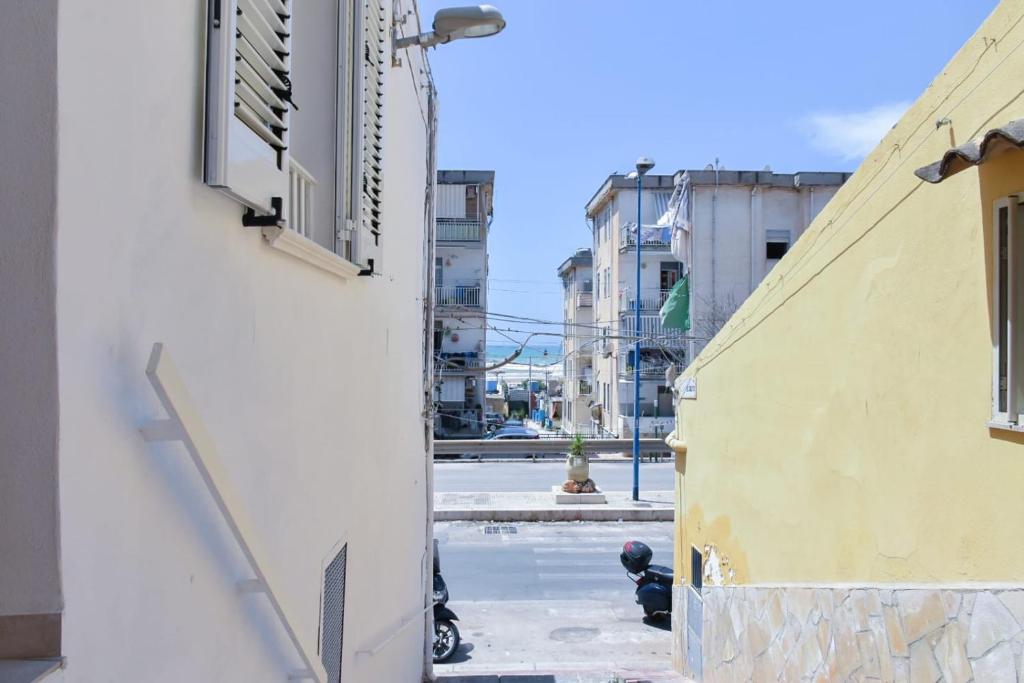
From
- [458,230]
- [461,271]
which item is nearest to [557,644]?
[461,271]

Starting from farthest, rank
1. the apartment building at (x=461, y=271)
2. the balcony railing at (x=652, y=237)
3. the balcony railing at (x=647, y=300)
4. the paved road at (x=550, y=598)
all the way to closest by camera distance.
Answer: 1. the balcony railing at (x=647, y=300)
2. the apartment building at (x=461, y=271)
3. the balcony railing at (x=652, y=237)
4. the paved road at (x=550, y=598)

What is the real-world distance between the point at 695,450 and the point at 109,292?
877cm

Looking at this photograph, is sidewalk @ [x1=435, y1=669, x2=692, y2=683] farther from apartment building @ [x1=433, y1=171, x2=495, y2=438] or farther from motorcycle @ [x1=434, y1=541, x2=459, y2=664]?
apartment building @ [x1=433, y1=171, x2=495, y2=438]

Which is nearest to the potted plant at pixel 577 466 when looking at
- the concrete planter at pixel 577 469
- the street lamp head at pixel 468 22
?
the concrete planter at pixel 577 469

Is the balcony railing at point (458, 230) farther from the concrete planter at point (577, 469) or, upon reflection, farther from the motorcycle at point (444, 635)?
the motorcycle at point (444, 635)

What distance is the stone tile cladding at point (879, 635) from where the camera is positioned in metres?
3.26

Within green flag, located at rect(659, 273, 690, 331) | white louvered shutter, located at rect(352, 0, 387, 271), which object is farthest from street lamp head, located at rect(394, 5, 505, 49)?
green flag, located at rect(659, 273, 690, 331)

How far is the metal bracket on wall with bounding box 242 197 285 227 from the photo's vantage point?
2494mm

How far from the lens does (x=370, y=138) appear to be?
4535 mm

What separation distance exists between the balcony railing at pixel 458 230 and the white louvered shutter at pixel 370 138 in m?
28.5

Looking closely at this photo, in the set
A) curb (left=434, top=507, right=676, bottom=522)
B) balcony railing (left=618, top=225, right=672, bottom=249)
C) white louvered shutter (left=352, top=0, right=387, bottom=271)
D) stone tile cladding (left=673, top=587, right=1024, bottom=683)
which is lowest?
curb (left=434, top=507, right=676, bottom=522)

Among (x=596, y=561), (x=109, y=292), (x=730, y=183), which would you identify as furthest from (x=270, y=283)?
(x=730, y=183)

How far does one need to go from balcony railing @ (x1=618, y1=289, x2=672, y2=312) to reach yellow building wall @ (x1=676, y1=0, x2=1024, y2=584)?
26.2 meters

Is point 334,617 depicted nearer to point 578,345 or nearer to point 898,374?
point 898,374
